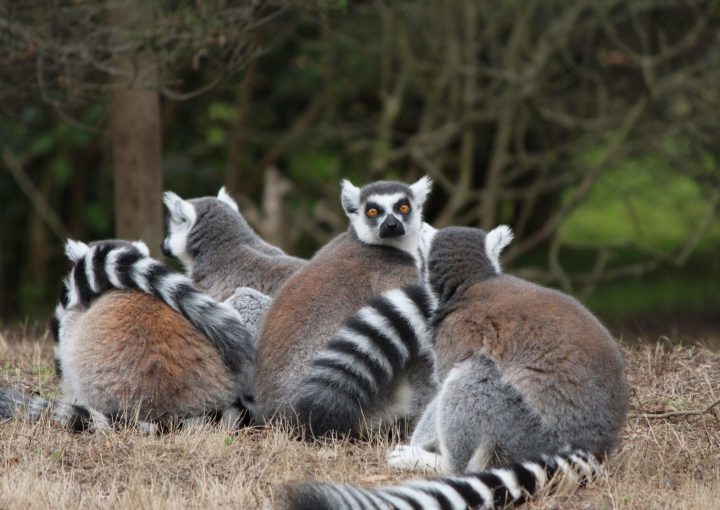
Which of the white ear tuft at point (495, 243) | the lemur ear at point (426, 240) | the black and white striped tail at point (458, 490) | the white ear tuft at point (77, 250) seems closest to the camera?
the black and white striped tail at point (458, 490)

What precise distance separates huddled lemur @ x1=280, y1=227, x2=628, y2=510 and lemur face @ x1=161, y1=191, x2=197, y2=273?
84.8 inches

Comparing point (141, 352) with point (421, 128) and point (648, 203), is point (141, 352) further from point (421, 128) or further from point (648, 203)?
point (648, 203)

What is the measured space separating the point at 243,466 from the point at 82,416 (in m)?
0.95

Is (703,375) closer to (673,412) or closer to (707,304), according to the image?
(673,412)

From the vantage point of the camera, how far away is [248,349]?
4.94 meters

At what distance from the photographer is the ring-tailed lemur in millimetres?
5664

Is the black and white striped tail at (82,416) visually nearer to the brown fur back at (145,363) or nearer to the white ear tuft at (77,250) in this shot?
the brown fur back at (145,363)

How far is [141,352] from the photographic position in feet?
15.3

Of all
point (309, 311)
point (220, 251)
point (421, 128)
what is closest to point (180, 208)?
point (220, 251)

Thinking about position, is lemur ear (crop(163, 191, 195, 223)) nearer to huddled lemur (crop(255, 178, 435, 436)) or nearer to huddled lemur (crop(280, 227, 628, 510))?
huddled lemur (crop(255, 178, 435, 436))

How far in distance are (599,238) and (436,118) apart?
281 inches

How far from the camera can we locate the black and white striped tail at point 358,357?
456 cm

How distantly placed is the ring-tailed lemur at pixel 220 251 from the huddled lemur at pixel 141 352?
2.19ft

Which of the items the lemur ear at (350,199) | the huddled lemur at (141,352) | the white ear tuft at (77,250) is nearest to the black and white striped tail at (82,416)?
the huddled lemur at (141,352)
